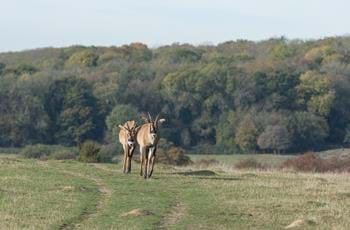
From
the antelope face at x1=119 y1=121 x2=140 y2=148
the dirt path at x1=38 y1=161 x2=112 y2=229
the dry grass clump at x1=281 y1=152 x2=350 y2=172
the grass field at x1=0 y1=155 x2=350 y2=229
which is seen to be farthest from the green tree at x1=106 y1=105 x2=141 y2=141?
the grass field at x1=0 y1=155 x2=350 y2=229

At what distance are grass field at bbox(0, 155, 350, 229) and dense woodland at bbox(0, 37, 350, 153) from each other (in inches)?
1880

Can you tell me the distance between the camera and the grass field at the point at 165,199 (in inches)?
849

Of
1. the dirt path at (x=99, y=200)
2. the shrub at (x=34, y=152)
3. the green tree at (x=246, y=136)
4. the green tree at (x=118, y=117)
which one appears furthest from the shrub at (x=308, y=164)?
the green tree at (x=246, y=136)

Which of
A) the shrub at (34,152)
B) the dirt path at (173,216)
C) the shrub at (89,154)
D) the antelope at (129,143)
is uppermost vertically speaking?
the antelope at (129,143)

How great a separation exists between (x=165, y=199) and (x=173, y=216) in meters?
2.68

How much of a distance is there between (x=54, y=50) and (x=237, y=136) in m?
60.1

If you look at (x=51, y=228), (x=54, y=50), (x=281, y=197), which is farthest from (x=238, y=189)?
(x=54, y=50)

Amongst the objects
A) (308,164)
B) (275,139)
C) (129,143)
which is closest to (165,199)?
(129,143)

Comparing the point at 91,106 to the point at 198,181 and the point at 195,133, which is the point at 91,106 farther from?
the point at 198,181

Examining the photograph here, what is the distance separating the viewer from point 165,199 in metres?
25.1

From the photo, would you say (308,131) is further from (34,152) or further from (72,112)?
(34,152)

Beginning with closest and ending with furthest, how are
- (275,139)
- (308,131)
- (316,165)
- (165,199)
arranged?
(165,199) < (316,165) < (275,139) < (308,131)

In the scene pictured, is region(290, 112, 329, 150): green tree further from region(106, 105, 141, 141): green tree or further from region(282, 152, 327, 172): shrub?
region(282, 152, 327, 172): shrub

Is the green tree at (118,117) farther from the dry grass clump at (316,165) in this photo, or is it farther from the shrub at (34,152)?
the dry grass clump at (316,165)
